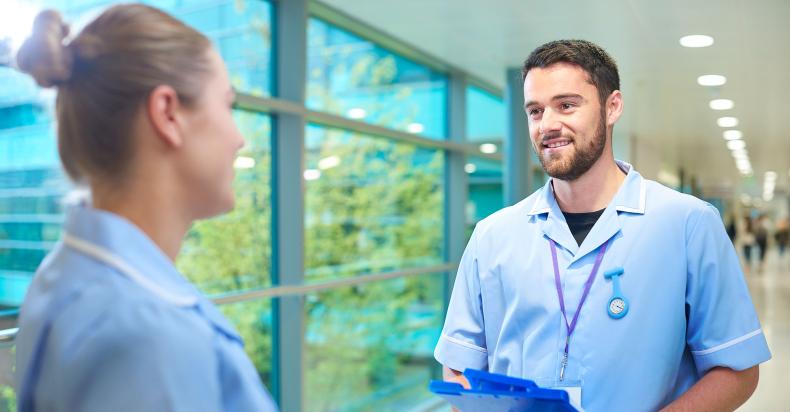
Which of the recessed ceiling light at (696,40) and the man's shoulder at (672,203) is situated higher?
the recessed ceiling light at (696,40)

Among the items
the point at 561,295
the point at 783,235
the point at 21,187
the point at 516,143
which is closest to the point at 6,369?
the point at 21,187

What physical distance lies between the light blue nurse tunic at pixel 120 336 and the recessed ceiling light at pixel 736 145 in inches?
534

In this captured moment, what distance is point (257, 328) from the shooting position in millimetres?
4719

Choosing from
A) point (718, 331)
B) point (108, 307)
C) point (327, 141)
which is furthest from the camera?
point (327, 141)

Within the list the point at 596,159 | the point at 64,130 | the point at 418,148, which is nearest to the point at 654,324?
the point at 596,159

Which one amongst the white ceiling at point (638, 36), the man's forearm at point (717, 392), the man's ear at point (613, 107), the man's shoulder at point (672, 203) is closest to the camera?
the man's forearm at point (717, 392)

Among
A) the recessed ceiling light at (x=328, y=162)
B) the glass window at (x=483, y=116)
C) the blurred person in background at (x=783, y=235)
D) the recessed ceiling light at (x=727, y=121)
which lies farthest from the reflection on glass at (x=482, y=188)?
the blurred person in background at (x=783, y=235)

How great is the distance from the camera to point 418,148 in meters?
6.67

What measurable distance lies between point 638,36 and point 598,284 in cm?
421

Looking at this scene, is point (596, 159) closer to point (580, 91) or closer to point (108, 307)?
point (580, 91)

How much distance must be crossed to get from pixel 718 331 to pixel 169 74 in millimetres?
1289

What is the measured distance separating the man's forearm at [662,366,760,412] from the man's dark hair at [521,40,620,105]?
2.15 feet

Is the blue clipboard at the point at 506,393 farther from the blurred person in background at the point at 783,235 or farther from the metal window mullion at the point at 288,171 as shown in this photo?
the blurred person in background at the point at 783,235

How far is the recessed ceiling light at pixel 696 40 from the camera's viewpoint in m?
5.30
